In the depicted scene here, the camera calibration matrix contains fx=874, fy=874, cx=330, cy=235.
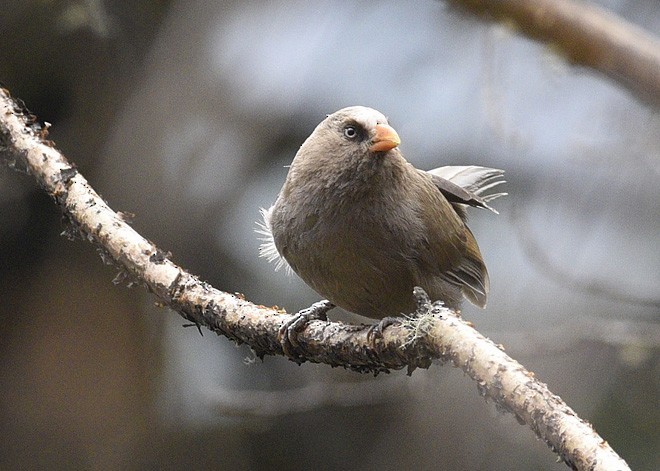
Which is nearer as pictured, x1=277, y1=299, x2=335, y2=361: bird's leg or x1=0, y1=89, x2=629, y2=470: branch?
x1=0, y1=89, x2=629, y2=470: branch

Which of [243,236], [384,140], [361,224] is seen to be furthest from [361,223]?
[243,236]

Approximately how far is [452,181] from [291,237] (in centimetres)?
111

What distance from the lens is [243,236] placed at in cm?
546

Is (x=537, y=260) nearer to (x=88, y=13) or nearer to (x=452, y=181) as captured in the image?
(x=452, y=181)

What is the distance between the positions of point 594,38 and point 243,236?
98.1 inches

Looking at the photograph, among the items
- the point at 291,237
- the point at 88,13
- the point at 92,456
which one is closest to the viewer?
the point at 291,237

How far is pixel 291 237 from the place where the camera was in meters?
3.17

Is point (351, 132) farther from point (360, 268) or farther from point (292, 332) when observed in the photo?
point (292, 332)

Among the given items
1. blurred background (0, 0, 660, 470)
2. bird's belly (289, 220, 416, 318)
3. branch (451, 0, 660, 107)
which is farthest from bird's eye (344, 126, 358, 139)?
blurred background (0, 0, 660, 470)

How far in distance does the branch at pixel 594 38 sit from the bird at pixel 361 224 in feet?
3.74

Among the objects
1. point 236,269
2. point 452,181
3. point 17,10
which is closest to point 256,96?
point 236,269

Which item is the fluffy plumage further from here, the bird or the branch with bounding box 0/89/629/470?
the branch with bounding box 0/89/629/470

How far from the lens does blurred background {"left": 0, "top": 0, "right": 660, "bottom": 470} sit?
530 cm

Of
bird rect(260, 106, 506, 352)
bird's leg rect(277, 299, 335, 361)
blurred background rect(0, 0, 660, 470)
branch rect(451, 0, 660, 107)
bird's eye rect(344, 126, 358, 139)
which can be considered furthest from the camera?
blurred background rect(0, 0, 660, 470)
